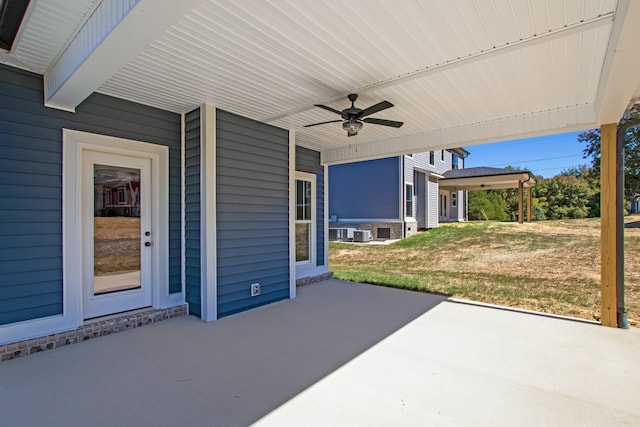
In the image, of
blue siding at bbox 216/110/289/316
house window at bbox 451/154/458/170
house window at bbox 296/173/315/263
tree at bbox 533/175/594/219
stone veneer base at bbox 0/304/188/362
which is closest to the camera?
stone veneer base at bbox 0/304/188/362

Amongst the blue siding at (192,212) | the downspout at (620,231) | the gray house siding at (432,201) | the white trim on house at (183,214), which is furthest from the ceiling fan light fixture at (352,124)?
the gray house siding at (432,201)

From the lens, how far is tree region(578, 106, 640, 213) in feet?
32.5

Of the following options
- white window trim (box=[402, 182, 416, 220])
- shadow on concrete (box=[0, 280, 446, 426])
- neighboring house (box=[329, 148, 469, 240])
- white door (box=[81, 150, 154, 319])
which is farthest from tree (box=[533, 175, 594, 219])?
white door (box=[81, 150, 154, 319])

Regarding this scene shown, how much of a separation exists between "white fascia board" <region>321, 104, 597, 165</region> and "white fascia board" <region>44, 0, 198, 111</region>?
4.27 m

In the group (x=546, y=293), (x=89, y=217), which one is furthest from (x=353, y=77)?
(x=546, y=293)

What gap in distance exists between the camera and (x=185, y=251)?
4250 millimetres

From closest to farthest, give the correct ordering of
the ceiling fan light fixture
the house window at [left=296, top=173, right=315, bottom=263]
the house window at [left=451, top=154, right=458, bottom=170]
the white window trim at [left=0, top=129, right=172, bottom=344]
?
the white window trim at [left=0, top=129, right=172, bottom=344], the ceiling fan light fixture, the house window at [left=296, top=173, right=315, bottom=263], the house window at [left=451, top=154, right=458, bottom=170]

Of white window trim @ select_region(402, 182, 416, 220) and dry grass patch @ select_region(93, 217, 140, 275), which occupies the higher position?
white window trim @ select_region(402, 182, 416, 220)

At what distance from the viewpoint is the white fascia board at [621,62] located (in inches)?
70.7

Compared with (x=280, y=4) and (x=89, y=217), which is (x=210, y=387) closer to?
(x=89, y=217)

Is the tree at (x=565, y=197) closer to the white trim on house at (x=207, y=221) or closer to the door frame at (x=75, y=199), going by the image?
the white trim on house at (x=207, y=221)

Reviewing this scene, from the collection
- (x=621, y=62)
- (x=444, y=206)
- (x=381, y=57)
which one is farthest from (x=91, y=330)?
(x=444, y=206)

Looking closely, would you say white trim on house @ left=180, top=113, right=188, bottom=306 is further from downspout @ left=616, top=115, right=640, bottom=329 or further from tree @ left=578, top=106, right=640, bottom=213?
tree @ left=578, top=106, right=640, bottom=213

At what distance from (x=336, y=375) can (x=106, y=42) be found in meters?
2.93
